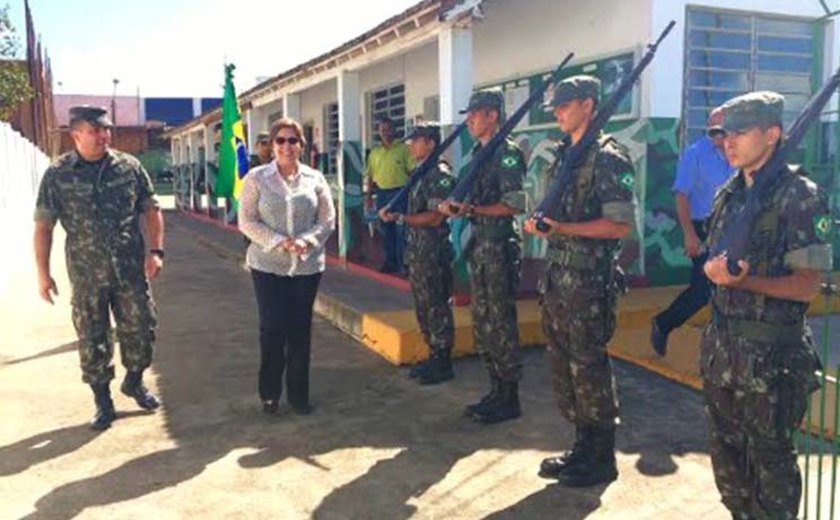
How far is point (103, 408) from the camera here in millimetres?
4547

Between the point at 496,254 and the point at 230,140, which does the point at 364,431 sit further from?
the point at 230,140

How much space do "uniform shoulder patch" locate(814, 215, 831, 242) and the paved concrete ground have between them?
142cm

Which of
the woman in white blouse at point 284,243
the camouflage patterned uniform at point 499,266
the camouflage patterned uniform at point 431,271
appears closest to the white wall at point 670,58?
the camouflage patterned uniform at point 431,271

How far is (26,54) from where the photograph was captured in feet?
91.4

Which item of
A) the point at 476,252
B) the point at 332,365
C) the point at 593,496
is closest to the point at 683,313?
the point at 476,252

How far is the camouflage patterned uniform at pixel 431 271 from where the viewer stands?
5.11 m

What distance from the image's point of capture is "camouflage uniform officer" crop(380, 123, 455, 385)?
5.06m

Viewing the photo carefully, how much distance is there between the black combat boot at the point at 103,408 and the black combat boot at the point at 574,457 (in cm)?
258

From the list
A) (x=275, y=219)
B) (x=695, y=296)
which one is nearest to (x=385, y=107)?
(x=695, y=296)

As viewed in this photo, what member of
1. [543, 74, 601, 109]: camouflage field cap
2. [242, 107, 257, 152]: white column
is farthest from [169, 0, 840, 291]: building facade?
[242, 107, 257, 152]: white column

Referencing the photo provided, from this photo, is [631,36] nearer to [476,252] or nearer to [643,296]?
[643,296]

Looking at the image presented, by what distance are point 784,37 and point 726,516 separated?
626cm

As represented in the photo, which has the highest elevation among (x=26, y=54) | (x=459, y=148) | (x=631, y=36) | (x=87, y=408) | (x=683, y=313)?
(x=26, y=54)

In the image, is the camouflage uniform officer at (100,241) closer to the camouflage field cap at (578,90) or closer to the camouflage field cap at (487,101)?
the camouflage field cap at (487,101)
